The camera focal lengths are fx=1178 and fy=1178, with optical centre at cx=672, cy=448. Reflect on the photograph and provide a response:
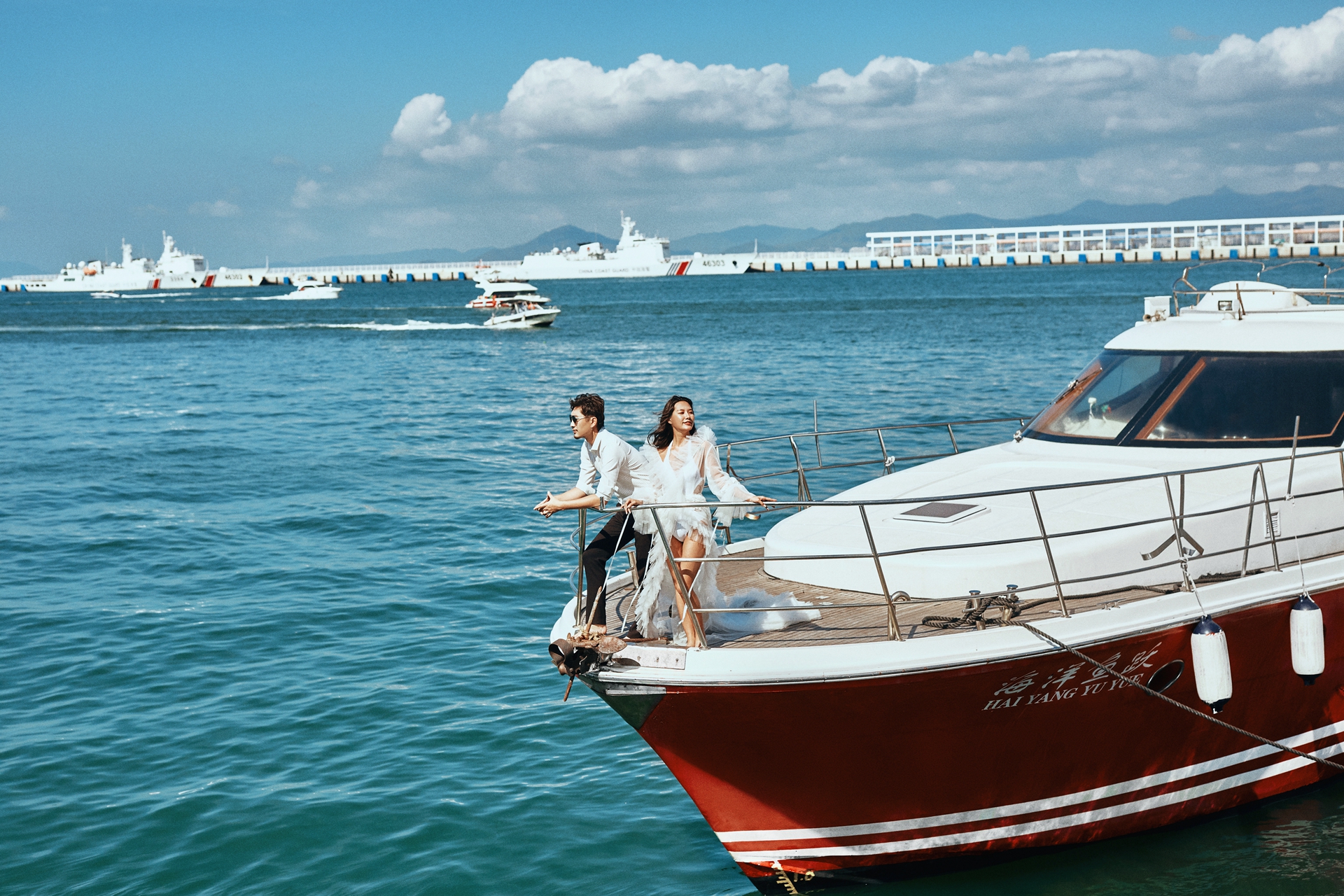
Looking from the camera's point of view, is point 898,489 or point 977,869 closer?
point 977,869

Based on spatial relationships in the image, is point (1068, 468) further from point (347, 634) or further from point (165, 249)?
point (165, 249)

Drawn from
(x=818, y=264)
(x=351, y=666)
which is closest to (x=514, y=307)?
(x=351, y=666)

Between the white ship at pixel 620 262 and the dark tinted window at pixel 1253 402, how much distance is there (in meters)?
161

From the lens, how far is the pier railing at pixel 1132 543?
669cm

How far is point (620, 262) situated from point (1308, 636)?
16482cm

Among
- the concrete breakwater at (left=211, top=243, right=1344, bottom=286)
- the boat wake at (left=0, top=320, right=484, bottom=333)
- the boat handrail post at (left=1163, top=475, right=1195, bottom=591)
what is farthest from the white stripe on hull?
the concrete breakwater at (left=211, top=243, right=1344, bottom=286)

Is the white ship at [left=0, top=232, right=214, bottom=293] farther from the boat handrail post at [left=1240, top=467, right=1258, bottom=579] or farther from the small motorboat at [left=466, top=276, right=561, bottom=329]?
the boat handrail post at [left=1240, top=467, right=1258, bottom=579]

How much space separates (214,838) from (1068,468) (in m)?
6.74

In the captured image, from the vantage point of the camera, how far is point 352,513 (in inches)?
742

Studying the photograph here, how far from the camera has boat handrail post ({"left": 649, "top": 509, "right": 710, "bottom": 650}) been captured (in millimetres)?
6633

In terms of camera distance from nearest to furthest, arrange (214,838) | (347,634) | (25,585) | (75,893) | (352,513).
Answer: (75,893), (214,838), (347,634), (25,585), (352,513)

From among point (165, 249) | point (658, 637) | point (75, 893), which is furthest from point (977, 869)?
point (165, 249)

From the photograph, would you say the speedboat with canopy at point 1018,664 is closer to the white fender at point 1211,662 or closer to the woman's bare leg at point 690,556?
the white fender at point 1211,662

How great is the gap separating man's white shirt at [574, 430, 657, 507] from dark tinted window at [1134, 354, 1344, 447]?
158 inches
